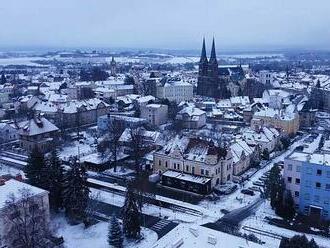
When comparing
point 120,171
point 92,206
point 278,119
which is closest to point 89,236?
point 92,206

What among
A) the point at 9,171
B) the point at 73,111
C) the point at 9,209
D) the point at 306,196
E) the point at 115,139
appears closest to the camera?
the point at 9,209

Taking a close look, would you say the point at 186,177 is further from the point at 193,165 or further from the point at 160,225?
the point at 160,225

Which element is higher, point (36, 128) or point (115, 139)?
point (115, 139)

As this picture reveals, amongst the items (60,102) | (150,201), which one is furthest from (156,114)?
(150,201)

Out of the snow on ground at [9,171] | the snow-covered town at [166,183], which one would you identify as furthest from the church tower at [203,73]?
the snow on ground at [9,171]

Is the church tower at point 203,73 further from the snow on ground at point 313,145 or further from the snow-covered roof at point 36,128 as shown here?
the snow-covered roof at point 36,128

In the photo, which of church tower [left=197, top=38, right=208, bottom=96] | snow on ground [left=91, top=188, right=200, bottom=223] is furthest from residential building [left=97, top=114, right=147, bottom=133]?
church tower [left=197, top=38, right=208, bottom=96]
